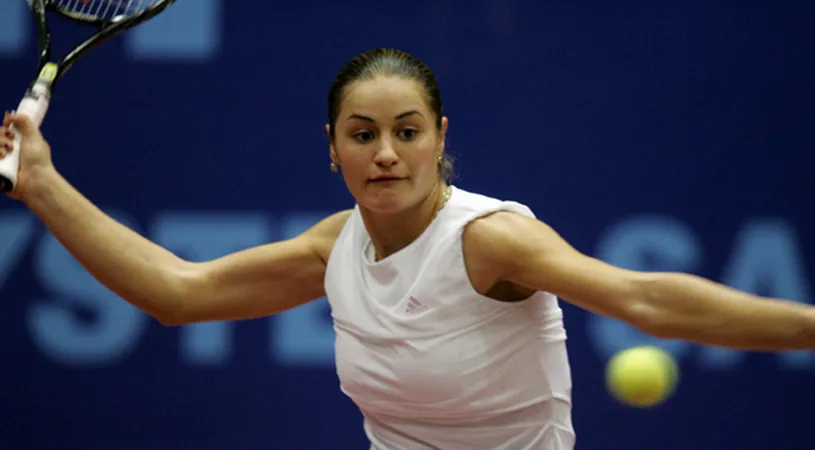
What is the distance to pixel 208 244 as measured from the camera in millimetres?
4109

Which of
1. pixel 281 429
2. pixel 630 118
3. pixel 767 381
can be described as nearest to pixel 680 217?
pixel 630 118

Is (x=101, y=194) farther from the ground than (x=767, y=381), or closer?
farther from the ground

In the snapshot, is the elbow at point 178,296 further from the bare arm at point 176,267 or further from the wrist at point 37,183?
the wrist at point 37,183

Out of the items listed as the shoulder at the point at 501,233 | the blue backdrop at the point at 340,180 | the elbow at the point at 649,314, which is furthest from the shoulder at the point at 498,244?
the blue backdrop at the point at 340,180

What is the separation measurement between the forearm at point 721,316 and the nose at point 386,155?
58 centimetres

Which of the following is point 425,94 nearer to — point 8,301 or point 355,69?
point 355,69

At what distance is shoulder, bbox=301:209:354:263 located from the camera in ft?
8.56

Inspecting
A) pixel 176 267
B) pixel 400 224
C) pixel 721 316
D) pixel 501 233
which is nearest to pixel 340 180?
pixel 176 267

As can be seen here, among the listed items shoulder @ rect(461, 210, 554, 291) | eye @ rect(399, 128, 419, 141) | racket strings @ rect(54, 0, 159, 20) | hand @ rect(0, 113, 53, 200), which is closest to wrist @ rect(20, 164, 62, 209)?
hand @ rect(0, 113, 53, 200)

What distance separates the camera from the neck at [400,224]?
7.82ft

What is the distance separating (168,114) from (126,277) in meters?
1.80

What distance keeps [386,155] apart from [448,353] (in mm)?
421

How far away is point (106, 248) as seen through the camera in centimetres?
238

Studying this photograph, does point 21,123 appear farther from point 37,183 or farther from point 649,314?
point 649,314
